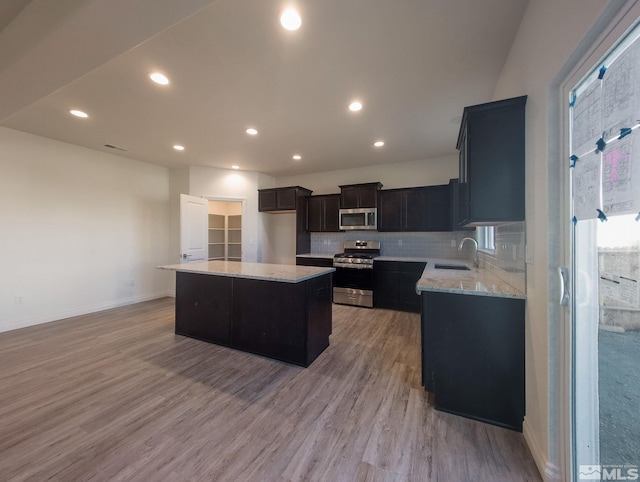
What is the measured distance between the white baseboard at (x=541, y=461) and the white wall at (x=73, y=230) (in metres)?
5.76

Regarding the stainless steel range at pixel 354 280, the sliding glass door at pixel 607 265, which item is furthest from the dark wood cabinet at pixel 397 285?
the sliding glass door at pixel 607 265

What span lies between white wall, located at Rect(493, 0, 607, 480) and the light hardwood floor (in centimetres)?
25

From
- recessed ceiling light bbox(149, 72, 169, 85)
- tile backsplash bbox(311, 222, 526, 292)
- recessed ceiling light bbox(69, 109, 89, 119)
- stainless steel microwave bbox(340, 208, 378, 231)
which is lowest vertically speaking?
tile backsplash bbox(311, 222, 526, 292)

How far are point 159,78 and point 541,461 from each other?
152 inches

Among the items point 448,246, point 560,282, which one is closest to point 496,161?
point 560,282

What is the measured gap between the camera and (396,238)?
4918 millimetres

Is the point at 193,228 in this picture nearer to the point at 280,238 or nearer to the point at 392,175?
the point at 280,238

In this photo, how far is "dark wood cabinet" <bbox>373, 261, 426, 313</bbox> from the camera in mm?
4176

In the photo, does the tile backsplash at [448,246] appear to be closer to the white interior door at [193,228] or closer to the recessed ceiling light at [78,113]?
the white interior door at [193,228]

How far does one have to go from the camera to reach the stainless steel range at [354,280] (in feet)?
14.5

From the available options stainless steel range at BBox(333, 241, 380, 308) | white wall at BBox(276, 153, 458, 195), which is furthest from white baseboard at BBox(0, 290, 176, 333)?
white wall at BBox(276, 153, 458, 195)

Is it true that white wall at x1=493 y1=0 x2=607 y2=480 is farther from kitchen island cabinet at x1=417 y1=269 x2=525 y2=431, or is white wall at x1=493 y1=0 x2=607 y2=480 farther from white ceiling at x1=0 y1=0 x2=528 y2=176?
white ceiling at x1=0 y1=0 x2=528 y2=176

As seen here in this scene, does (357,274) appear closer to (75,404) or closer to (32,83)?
(75,404)

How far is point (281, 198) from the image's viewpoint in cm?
532
